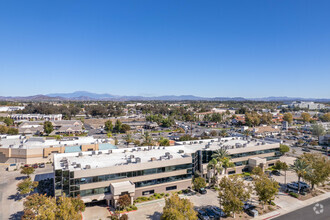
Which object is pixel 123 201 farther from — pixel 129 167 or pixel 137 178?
pixel 129 167

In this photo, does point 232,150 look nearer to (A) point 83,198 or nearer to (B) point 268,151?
(B) point 268,151

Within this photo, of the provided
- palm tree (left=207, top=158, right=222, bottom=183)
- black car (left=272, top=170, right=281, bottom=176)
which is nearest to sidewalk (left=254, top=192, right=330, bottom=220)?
palm tree (left=207, top=158, right=222, bottom=183)

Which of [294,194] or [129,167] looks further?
[294,194]

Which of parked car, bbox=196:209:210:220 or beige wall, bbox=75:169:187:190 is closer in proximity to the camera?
parked car, bbox=196:209:210:220

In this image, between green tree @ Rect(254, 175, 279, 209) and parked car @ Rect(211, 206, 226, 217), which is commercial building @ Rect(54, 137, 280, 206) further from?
green tree @ Rect(254, 175, 279, 209)

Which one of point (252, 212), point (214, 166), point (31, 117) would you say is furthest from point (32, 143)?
point (31, 117)
